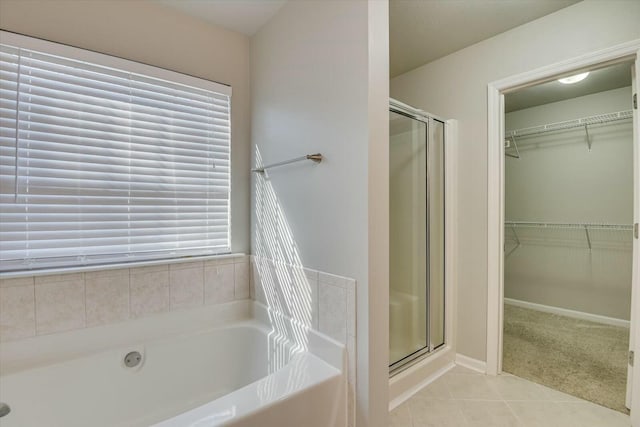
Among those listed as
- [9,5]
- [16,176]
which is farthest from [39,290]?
[9,5]

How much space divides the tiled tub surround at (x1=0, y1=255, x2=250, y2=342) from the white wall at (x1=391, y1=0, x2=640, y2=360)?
5.48 ft

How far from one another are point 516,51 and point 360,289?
198 cm

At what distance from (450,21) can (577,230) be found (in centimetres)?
285

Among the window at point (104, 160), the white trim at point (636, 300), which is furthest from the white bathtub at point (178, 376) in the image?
the white trim at point (636, 300)

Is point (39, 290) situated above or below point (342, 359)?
above

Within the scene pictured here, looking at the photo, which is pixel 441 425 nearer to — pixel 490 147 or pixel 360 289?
pixel 360 289

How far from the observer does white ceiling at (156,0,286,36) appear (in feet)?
5.83

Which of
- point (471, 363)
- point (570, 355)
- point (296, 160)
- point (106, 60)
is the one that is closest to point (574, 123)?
point (570, 355)

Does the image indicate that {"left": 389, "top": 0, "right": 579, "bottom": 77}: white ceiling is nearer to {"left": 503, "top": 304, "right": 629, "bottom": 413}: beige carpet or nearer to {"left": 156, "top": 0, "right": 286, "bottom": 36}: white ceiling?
{"left": 156, "top": 0, "right": 286, "bottom": 36}: white ceiling

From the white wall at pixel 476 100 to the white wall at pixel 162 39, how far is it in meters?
1.55

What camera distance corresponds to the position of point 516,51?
6.83 ft

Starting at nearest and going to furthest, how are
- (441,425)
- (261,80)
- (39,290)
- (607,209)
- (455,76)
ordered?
(39,290) < (441,425) < (261,80) < (455,76) < (607,209)

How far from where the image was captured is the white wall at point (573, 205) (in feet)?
10.3

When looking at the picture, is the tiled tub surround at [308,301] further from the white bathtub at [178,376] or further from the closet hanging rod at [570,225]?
the closet hanging rod at [570,225]
